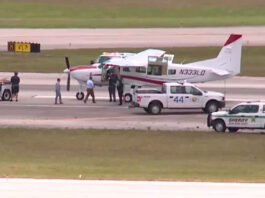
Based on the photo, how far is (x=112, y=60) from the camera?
48.7m

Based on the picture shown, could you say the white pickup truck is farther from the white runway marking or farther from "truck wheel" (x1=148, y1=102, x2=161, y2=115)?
the white runway marking

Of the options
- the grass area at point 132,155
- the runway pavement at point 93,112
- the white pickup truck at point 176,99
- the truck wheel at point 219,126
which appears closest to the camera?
the grass area at point 132,155

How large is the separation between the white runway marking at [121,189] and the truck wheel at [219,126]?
15711 millimetres

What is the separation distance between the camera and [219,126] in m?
36.0

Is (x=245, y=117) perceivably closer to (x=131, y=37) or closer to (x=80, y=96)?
(x=80, y=96)

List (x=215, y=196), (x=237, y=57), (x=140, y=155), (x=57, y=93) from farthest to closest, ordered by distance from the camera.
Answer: (x=237, y=57)
(x=57, y=93)
(x=140, y=155)
(x=215, y=196)

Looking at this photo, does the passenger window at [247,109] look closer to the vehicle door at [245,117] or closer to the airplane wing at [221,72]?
the vehicle door at [245,117]

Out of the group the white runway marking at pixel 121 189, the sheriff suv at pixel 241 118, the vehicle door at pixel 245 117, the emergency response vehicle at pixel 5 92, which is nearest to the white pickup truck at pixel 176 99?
the sheriff suv at pixel 241 118

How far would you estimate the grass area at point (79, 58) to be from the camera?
2424 inches

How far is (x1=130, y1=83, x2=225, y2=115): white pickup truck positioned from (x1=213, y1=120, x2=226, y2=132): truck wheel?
6105mm

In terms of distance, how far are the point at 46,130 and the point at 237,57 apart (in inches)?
644
